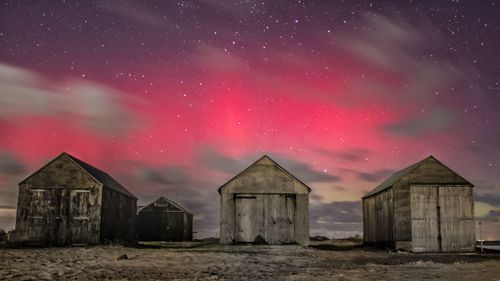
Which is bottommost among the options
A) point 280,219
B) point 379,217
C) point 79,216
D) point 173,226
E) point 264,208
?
point 173,226

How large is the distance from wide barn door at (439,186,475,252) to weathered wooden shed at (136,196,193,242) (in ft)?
109

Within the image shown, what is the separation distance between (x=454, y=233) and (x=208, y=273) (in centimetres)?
2150

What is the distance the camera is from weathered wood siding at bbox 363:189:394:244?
33625 mm

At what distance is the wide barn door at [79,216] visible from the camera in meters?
36.2

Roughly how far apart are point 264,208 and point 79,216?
13.8m

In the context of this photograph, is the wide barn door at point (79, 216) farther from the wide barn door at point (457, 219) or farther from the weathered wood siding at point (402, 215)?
the wide barn door at point (457, 219)

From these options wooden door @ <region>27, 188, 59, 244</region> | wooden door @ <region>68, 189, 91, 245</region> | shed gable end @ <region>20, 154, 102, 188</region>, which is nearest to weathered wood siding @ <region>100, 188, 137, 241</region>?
wooden door @ <region>68, 189, 91, 245</region>

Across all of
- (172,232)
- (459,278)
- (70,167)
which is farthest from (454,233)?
(172,232)

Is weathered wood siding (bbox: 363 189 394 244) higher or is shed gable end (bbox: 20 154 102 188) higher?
shed gable end (bbox: 20 154 102 188)

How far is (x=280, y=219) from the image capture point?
35219 mm

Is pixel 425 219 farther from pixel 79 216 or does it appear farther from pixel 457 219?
pixel 79 216

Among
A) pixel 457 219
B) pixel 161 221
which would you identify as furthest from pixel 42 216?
pixel 457 219

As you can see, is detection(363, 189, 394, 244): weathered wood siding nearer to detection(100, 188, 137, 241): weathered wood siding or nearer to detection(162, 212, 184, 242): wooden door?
detection(100, 188, 137, 241): weathered wood siding

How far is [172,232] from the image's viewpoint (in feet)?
185
